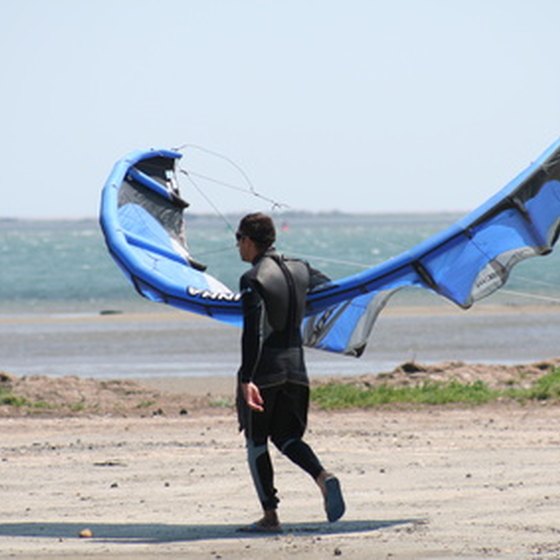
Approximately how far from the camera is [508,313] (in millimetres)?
33406

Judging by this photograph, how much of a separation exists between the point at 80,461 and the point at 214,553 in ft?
Answer: 12.0

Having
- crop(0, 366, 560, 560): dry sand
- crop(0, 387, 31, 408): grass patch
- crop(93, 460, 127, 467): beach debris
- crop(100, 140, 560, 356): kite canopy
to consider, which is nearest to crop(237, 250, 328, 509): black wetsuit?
crop(0, 366, 560, 560): dry sand

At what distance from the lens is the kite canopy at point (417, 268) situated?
8602 millimetres

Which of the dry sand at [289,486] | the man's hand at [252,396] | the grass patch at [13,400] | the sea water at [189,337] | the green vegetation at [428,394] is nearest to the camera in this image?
the dry sand at [289,486]

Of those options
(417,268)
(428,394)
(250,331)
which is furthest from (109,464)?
(428,394)

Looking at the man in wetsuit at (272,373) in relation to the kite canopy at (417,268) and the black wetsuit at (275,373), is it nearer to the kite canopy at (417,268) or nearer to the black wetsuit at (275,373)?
the black wetsuit at (275,373)

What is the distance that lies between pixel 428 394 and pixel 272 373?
7.18 meters

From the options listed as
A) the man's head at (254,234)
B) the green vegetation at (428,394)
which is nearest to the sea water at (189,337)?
the green vegetation at (428,394)

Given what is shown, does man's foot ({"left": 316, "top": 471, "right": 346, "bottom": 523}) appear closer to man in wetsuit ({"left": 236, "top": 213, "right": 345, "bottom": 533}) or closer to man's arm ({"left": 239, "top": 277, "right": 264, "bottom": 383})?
man in wetsuit ({"left": 236, "top": 213, "right": 345, "bottom": 533})

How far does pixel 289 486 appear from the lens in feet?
30.8

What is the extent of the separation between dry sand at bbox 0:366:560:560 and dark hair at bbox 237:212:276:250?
59.5 inches

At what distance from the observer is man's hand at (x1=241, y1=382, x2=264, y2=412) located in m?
7.61

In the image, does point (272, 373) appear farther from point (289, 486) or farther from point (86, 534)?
point (289, 486)

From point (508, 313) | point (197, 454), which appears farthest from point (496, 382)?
point (508, 313)
